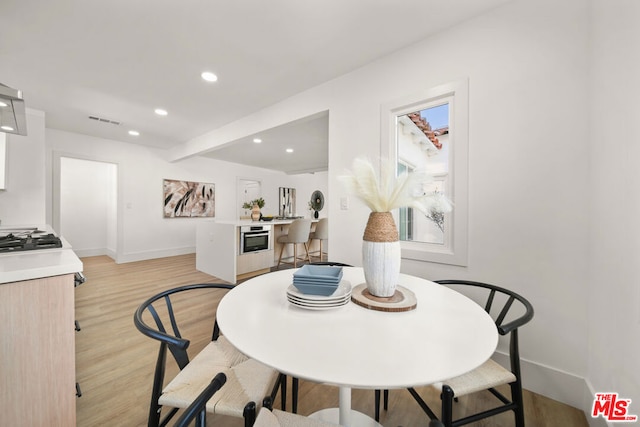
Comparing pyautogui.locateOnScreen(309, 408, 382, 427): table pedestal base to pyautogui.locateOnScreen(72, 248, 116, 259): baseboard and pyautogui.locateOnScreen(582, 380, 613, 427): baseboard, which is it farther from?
pyautogui.locateOnScreen(72, 248, 116, 259): baseboard

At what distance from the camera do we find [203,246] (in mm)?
4074

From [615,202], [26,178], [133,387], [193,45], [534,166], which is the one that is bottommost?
[133,387]

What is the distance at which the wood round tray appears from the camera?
0.86m

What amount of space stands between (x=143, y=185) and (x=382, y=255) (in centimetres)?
565

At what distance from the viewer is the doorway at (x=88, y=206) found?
511 centimetres

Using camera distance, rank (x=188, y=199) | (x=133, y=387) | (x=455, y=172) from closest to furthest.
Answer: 1. (x=133, y=387)
2. (x=455, y=172)
3. (x=188, y=199)

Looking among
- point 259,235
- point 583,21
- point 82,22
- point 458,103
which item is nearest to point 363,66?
point 458,103

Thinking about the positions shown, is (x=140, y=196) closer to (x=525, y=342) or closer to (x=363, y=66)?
(x=363, y=66)

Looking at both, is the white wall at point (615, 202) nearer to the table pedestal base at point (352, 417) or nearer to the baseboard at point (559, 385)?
the baseboard at point (559, 385)

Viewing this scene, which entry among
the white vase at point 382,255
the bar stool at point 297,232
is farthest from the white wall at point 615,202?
the bar stool at point 297,232

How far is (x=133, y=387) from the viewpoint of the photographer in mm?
1463

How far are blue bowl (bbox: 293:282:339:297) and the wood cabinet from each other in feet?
3.31

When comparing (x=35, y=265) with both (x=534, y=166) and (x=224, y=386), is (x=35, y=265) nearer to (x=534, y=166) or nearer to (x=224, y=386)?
(x=224, y=386)

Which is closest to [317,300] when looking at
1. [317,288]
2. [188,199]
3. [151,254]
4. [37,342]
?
[317,288]
